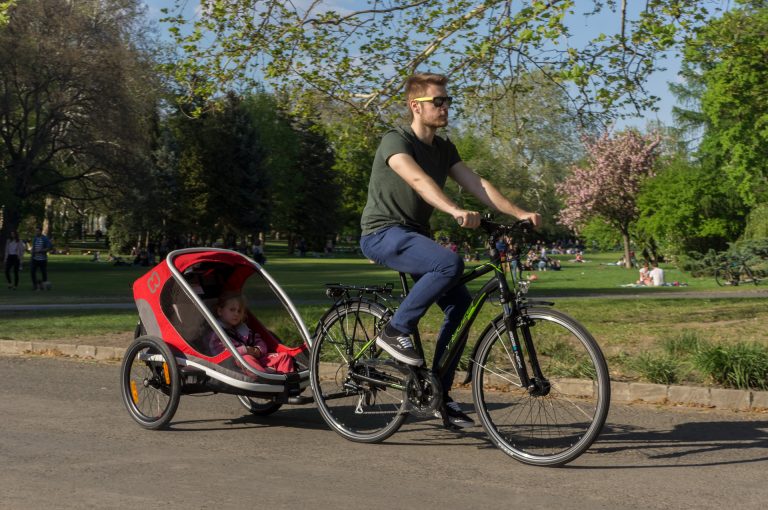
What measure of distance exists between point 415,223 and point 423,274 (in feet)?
1.05

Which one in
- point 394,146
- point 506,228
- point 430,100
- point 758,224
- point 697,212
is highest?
point 697,212

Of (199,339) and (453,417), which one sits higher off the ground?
(199,339)

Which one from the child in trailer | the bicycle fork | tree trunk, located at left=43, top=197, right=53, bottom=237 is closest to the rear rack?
the child in trailer

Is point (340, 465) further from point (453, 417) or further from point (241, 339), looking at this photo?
point (241, 339)

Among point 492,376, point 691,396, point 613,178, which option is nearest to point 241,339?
point 492,376

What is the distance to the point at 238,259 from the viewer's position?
7703 mm

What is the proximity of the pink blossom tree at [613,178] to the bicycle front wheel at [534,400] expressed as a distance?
6962 centimetres

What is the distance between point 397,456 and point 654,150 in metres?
75.9

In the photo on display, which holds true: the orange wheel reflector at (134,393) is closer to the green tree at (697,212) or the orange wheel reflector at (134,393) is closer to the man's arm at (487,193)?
the man's arm at (487,193)

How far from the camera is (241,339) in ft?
24.8

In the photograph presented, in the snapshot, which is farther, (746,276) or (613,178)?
(613,178)

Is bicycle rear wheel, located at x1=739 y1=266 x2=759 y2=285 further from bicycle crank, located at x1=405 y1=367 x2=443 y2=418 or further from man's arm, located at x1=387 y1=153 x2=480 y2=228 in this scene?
man's arm, located at x1=387 y1=153 x2=480 y2=228

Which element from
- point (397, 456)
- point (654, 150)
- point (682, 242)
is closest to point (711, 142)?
point (682, 242)

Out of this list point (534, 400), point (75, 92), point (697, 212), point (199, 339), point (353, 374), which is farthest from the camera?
point (697, 212)
